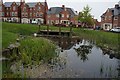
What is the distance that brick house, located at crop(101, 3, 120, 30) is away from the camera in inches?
2426

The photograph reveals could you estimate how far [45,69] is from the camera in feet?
52.1

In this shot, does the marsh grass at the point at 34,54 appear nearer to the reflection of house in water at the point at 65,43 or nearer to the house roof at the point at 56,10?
the reflection of house in water at the point at 65,43

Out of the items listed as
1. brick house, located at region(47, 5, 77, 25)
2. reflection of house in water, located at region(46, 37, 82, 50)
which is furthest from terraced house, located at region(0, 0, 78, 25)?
reflection of house in water, located at region(46, 37, 82, 50)

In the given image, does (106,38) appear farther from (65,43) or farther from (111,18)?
(111,18)

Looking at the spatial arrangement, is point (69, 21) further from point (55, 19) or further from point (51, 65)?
point (51, 65)

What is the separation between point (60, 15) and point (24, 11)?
13486 millimetres

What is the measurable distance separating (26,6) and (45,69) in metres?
65.2

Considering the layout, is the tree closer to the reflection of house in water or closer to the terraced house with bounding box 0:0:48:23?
the reflection of house in water

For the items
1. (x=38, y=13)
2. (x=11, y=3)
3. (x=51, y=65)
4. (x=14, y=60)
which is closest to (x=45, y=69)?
(x=51, y=65)

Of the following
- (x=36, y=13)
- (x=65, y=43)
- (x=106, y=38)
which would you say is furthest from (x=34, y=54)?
(x=36, y=13)

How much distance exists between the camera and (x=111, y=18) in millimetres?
62750

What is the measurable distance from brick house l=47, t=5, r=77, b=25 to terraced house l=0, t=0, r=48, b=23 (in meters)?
4.56

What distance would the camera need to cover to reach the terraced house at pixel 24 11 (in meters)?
78.0

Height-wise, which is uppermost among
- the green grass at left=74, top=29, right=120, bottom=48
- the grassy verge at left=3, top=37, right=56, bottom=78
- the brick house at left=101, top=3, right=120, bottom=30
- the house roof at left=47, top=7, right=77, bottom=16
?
the house roof at left=47, top=7, right=77, bottom=16
